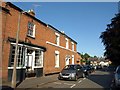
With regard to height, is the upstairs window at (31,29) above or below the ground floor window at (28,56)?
above

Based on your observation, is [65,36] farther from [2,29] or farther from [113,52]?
[2,29]

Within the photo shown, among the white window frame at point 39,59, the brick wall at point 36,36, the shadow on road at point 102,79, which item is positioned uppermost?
the brick wall at point 36,36

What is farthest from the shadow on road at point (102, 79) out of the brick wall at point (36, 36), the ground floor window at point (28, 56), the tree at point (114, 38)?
the tree at point (114, 38)

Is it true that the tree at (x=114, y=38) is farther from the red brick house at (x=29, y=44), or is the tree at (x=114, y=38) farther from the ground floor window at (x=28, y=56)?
A: the ground floor window at (x=28, y=56)

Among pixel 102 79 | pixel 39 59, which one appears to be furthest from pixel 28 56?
pixel 102 79

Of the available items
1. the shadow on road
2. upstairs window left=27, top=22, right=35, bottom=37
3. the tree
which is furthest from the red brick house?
the tree

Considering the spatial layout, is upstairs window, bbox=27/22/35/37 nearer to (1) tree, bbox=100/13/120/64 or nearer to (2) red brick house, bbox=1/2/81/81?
(2) red brick house, bbox=1/2/81/81

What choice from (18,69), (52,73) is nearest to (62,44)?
(52,73)

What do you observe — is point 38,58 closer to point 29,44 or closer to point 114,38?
point 29,44

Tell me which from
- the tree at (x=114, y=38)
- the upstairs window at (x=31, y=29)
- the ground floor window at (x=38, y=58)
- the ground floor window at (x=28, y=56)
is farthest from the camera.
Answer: the tree at (x=114, y=38)

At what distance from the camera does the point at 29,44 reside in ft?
67.8

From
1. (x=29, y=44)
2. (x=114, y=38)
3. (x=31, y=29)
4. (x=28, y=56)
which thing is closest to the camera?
(x=29, y=44)

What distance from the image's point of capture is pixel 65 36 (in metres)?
36.3

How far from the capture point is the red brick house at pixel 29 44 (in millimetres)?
17247
